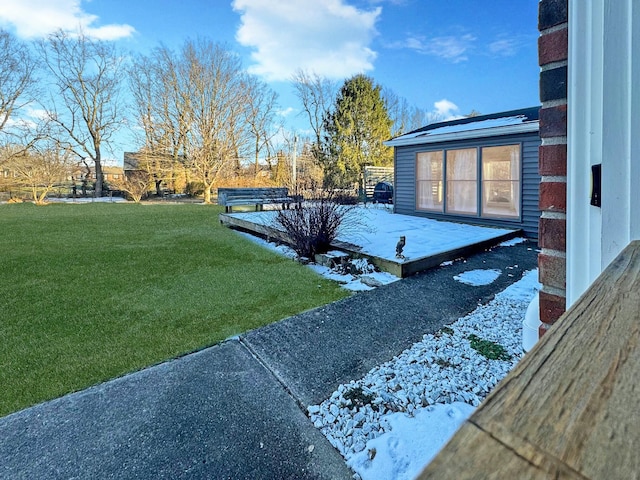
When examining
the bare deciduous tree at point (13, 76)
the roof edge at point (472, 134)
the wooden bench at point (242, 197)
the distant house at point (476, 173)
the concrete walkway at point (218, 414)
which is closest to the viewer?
the concrete walkway at point (218, 414)

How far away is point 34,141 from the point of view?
1842 centimetres

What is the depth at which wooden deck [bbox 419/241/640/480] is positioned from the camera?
10.9 inches

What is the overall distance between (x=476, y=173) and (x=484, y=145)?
64cm

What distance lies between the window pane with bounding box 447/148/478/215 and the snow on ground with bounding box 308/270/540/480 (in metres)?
6.39

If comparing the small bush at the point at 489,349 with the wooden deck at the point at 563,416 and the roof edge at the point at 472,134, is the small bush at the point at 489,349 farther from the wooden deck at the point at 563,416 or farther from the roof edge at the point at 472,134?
the roof edge at the point at 472,134

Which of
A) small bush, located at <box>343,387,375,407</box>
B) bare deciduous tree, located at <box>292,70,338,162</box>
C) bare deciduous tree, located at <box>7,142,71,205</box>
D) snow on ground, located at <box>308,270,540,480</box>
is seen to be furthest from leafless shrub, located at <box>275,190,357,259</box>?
bare deciduous tree, located at <box>292,70,338,162</box>

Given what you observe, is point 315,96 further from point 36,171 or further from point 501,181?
point 501,181

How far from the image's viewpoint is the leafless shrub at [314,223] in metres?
5.16

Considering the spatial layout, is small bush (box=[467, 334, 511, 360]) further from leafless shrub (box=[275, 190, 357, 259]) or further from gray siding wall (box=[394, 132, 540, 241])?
gray siding wall (box=[394, 132, 540, 241])

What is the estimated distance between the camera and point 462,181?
28.4 feet

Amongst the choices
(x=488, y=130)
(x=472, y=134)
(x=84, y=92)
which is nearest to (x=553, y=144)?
(x=488, y=130)

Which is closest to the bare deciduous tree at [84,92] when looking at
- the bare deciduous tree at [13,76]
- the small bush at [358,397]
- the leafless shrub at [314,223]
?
the bare deciduous tree at [13,76]

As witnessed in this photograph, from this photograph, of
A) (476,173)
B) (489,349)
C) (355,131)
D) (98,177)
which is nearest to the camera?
(489,349)

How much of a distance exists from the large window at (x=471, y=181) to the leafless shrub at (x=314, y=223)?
14.5ft
